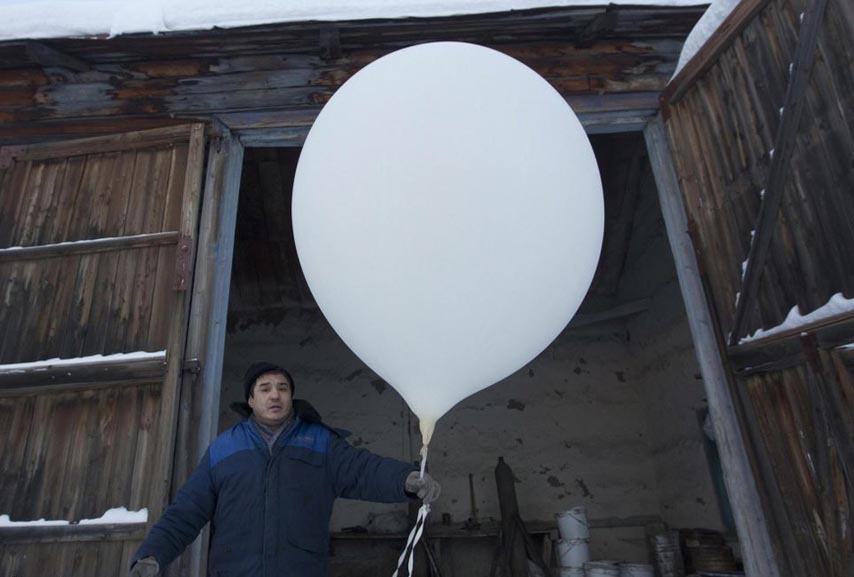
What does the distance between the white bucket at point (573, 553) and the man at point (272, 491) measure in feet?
10.0

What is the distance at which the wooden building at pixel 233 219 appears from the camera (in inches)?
84.0

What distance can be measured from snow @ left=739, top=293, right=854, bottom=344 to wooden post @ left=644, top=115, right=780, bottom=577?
38cm

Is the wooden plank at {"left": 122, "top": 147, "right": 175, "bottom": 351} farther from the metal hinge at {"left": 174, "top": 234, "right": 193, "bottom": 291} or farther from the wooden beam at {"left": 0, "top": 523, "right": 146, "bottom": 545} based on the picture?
the wooden beam at {"left": 0, "top": 523, "right": 146, "bottom": 545}

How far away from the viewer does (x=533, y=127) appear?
1.48 meters

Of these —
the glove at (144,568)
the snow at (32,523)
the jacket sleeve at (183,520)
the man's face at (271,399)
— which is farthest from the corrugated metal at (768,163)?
the snow at (32,523)

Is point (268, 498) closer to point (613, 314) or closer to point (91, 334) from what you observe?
point (91, 334)

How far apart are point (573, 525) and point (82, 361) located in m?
3.59

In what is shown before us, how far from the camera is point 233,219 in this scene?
10.3ft

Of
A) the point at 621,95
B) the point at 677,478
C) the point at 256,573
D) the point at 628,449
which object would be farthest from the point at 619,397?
the point at 256,573

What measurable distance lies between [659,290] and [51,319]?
4.70 m

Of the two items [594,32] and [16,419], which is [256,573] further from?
[594,32]

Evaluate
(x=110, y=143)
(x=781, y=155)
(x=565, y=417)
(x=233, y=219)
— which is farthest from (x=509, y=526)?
(x=110, y=143)

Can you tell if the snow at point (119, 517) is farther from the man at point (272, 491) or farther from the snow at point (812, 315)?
the snow at point (812, 315)

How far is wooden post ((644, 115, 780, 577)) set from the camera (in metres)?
2.41
